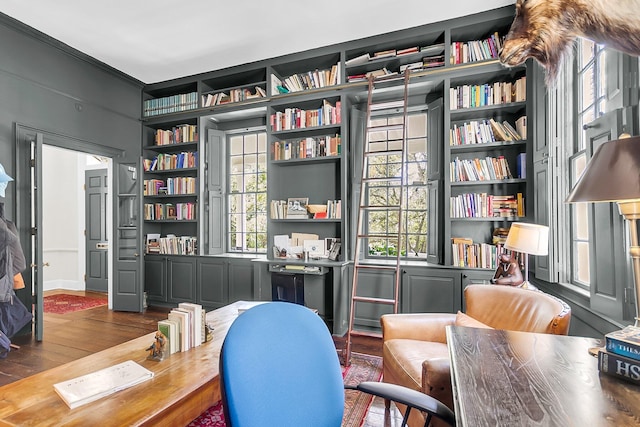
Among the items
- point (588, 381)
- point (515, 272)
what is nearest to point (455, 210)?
point (515, 272)

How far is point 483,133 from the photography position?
3.27 meters

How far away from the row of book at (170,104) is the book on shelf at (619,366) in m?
4.76

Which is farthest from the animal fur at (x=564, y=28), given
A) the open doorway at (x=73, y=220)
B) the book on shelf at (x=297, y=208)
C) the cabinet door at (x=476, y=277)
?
the open doorway at (x=73, y=220)

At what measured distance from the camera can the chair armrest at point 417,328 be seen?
6.91 ft

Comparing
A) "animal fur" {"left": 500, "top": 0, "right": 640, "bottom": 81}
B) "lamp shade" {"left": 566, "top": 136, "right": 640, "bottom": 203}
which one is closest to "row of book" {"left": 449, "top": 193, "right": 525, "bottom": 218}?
"animal fur" {"left": 500, "top": 0, "right": 640, "bottom": 81}

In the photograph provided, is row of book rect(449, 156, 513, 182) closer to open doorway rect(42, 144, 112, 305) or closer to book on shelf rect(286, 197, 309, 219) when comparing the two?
book on shelf rect(286, 197, 309, 219)

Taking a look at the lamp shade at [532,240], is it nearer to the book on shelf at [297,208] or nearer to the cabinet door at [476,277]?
the cabinet door at [476,277]

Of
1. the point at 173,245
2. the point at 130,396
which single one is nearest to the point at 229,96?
the point at 173,245

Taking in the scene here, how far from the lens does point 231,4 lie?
2.98m

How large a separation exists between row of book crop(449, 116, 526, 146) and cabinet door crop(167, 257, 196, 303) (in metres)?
3.71

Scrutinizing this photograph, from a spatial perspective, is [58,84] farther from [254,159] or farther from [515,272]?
[515,272]

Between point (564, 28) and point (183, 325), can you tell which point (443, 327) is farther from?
point (564, 28)

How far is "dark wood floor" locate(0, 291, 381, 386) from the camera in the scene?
2807 mm

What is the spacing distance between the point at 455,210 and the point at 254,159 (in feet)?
9.30
